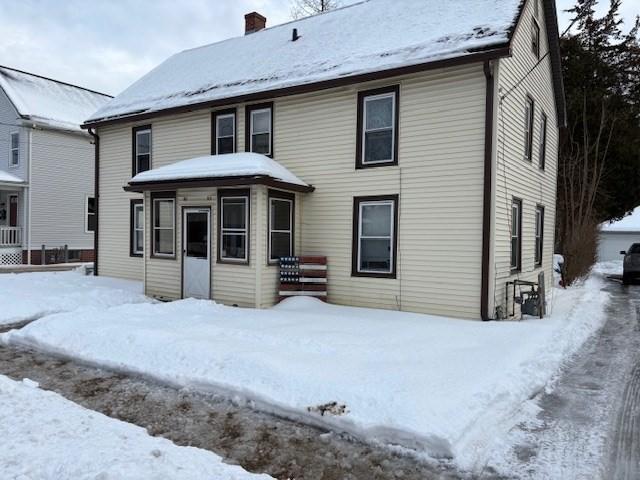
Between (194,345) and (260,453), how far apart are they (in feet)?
9.81

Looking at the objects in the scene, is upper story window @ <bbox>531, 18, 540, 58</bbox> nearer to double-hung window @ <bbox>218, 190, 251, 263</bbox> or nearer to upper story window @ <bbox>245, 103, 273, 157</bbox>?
upper story window @ <bbox>245, 103, 273, 157</bbox>

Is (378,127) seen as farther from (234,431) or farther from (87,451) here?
(87,451)

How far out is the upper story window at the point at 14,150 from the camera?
21.5m

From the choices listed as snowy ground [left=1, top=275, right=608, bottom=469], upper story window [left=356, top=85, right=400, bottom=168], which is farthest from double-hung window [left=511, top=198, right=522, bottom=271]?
upper story window [left=356, top=85, right=400, bottom=168]

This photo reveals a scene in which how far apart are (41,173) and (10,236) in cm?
310

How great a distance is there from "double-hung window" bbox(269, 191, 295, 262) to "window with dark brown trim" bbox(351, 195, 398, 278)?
161cm

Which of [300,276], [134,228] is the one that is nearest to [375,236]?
[300,276]

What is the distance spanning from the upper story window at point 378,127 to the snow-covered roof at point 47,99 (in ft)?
54.8

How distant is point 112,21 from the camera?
1698 cm

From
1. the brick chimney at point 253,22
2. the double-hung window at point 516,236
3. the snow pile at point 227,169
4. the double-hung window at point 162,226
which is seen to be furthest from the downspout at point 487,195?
the brick chimney at point 253,22

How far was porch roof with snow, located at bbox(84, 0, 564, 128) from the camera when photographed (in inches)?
376

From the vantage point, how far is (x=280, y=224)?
11211 mm

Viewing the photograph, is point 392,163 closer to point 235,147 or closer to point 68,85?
point 235,147

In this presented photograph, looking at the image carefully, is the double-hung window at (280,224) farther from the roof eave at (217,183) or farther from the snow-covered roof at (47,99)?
the snow-covered roof at (47,99)
